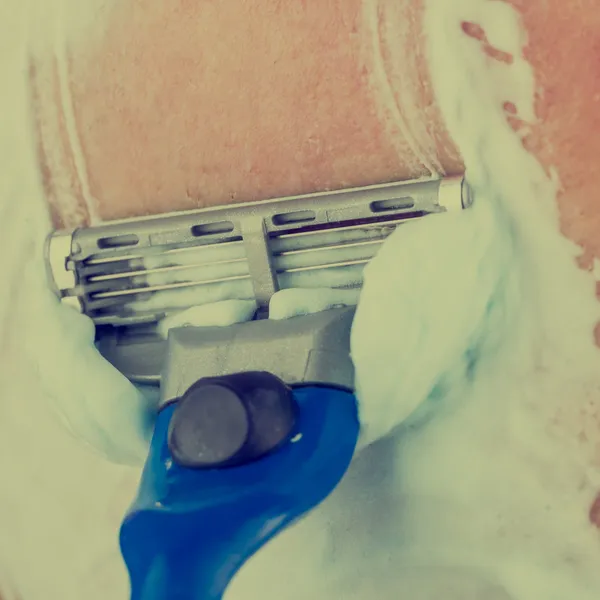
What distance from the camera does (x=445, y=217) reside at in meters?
0.63

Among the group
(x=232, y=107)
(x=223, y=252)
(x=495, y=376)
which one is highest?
(x=232, y=107)

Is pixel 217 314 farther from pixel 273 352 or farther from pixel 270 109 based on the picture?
pixel 270 109

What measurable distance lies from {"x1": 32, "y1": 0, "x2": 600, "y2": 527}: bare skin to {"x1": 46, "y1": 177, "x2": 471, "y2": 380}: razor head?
0.16 feet

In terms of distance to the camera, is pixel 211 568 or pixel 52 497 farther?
pixel 52 497

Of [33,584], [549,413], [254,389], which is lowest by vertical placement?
[33,584]

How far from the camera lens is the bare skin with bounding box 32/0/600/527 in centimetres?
67

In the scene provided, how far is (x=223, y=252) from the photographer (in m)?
0.70

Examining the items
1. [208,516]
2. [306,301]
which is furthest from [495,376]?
[208,516]

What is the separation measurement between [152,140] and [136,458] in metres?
0.31

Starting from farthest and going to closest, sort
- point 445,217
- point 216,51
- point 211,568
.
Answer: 1. point 216,51
2. point 445,217
3. point 211,568

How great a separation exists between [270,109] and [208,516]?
0.39 meters

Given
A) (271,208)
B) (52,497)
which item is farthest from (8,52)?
(52,497)

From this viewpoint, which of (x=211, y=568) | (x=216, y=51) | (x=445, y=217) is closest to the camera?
(x=211, y=568)

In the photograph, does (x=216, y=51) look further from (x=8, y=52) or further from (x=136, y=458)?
(x=136, y=458)
